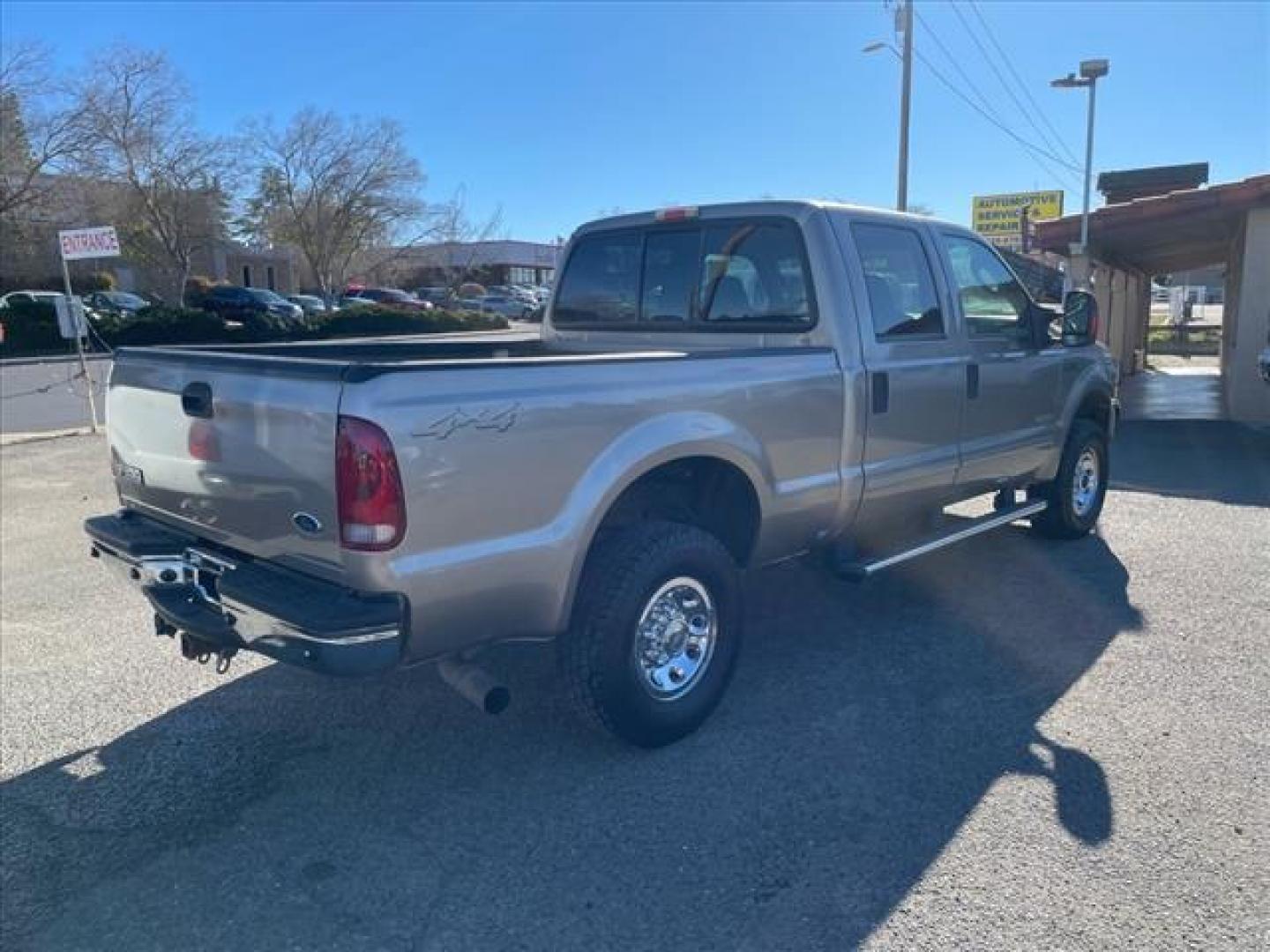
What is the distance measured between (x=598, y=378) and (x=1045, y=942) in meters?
2.10

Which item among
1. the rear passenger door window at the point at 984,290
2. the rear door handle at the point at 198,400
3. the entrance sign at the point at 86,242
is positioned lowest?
the rear door handle at the point at 198,400

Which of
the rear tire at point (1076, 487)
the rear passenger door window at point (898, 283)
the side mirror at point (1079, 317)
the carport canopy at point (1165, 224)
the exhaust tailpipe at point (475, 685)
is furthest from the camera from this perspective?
the carport canopy at point (1165, 224)

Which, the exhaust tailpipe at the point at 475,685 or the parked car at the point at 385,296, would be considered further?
the parked car at the point at 385,296

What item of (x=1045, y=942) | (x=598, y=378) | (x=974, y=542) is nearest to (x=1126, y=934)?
(x=1045, y=942)

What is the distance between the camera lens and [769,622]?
5.12m

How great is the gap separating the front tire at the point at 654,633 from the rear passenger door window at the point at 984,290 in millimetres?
2255

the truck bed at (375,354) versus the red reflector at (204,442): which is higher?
the truck bed at (375,354)

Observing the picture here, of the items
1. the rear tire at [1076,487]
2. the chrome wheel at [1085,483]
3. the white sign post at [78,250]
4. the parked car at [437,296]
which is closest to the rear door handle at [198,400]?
the rear tire at [1076,487]

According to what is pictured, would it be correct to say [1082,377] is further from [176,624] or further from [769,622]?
[176,624]

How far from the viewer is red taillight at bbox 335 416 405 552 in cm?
271

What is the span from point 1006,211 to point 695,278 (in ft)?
138

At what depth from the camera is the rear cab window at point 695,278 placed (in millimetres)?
4379

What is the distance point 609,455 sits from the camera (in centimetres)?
329

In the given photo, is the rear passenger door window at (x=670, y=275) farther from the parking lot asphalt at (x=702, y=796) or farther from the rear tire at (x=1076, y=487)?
the rear tire at (x=1076, y=487)
